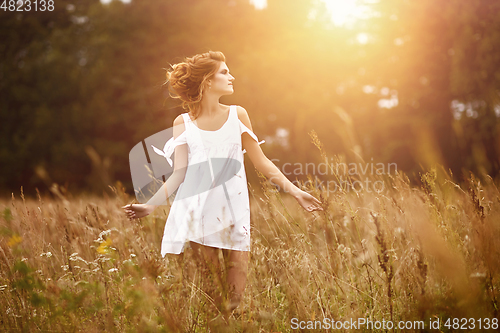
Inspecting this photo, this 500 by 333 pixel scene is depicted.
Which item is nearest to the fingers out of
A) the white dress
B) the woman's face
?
the white dress

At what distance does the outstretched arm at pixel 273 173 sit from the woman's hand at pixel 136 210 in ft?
2.26

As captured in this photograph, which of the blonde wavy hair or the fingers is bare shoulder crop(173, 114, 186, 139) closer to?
the blonde wavy hair

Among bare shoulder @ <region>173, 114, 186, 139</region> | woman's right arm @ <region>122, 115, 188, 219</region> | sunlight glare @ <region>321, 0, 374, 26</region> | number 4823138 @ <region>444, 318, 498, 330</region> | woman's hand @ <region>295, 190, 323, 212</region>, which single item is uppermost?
sunlight glare @ <region>321, 0, 374, 26</region>

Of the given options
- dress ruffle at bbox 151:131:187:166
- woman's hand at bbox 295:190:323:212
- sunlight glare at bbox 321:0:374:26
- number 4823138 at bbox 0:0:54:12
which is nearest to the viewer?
woman's hand at bbox 295:190:323:212

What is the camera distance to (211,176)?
206cm

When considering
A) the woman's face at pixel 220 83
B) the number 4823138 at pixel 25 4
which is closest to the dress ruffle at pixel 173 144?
the woman's face at pixel 220 83

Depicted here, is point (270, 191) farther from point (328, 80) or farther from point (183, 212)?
point (328, 80)

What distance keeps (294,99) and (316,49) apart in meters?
2.28

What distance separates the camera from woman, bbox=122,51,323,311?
196cm

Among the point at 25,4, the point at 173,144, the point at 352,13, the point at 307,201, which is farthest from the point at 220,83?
the point at 352,13

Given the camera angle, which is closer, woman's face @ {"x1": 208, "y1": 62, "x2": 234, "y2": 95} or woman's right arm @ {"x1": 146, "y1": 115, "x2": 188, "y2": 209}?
woman's right arm @ {"x1": 146, "y1": 115, "x2": 188, "y2": 209}

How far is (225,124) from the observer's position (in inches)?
84.0

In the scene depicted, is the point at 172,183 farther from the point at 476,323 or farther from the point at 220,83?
the point at 476,323

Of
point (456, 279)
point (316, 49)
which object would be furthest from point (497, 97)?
point (316, 49)
